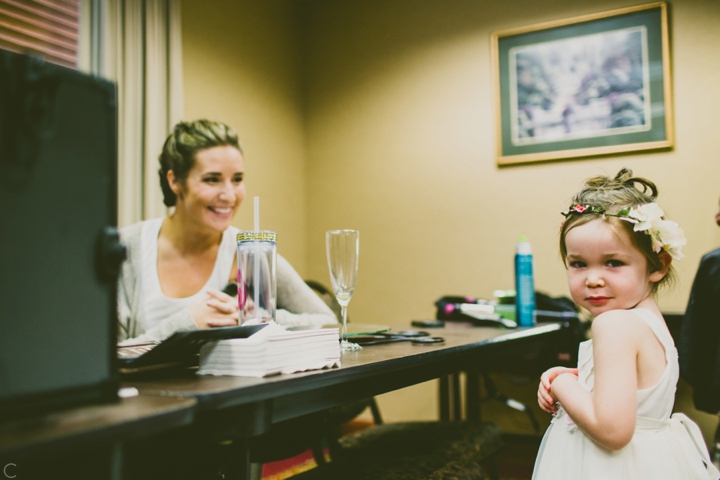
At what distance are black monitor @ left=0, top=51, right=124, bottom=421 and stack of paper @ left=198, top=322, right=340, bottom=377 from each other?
0.71 feet

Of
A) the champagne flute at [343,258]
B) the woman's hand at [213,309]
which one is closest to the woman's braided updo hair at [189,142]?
the woman's hand at [213,309]

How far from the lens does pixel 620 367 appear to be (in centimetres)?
89

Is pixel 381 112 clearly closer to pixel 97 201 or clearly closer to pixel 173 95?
pixel 173 95

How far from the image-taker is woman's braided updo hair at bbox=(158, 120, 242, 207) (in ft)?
6.49

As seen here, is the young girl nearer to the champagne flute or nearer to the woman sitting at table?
the champagne flute

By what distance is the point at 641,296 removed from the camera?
1.03 m

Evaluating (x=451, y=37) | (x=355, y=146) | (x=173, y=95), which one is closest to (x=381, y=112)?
(x=355, y=146)

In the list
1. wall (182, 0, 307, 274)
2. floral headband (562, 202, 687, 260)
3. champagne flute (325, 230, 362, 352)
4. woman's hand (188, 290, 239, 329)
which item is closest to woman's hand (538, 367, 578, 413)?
floral headband (562, 202, 687, 260)

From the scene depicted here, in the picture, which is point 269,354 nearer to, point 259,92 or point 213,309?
point 213,309

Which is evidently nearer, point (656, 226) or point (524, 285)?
point (656, 226)

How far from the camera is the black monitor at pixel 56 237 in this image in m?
0.53

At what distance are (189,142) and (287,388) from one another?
143 centimetres

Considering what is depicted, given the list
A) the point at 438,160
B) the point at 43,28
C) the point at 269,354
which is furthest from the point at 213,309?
the point at 438,160

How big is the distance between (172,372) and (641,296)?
84 cm
